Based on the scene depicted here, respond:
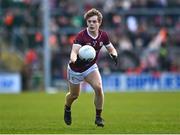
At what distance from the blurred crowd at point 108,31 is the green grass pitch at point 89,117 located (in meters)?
8.82

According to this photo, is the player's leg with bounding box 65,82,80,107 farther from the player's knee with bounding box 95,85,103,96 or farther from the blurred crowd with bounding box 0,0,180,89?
the blurred crowd with bounding box 0,0,180,89

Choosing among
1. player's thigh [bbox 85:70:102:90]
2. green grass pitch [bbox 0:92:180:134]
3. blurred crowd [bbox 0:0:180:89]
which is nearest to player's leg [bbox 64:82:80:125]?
green grass pitch [bbox 0:92:180:134]

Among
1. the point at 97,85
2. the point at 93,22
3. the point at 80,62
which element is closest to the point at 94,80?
the point at 97,85

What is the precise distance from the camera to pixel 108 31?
40.7 m

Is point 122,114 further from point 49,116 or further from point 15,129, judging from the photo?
point 15,129

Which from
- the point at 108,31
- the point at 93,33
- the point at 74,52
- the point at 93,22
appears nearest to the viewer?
the point at 74,52

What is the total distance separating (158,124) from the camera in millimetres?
17672

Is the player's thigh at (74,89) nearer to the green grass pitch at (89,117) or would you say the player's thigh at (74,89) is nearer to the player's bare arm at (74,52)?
the green grass pitch at (89,117)

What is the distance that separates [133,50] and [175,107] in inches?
597

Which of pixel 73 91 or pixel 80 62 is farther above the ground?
pixel 80 62

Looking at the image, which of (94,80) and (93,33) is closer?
(93,33)

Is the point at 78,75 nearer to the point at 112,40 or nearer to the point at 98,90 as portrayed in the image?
the point at 98,90

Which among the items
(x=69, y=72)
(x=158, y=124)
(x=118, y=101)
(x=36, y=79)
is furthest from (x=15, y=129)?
(x=36, y=79)

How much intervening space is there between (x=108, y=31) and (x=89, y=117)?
20.1 meters
